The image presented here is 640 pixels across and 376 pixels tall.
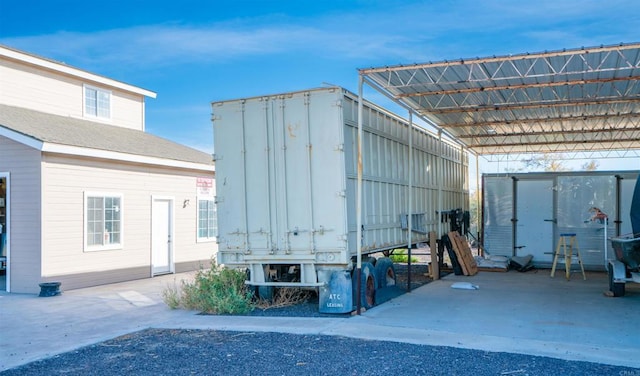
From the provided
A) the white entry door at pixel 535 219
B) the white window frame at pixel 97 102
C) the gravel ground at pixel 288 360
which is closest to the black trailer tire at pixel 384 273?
the gravel ground at pixel 288 360

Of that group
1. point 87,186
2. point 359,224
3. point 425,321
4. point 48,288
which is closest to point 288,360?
point 425,321

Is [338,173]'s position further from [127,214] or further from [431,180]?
[127,214]

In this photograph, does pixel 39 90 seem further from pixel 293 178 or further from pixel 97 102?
pixel 293 178

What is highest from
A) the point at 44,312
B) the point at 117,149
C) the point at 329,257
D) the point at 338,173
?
the point at 117,149

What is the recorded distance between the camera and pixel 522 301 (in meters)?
11.4

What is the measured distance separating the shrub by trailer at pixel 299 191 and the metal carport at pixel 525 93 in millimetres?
670

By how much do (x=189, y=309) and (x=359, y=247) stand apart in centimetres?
350

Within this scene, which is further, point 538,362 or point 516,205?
point 516,205

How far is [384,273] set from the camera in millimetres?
12164

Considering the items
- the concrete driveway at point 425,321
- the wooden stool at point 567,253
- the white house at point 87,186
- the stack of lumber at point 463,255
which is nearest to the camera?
the concrete driveway at point 425,321

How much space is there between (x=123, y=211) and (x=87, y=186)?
52.4 inches

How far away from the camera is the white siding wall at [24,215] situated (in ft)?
43.4

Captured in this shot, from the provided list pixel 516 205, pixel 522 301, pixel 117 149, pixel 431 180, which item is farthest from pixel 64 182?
pixel 516 205

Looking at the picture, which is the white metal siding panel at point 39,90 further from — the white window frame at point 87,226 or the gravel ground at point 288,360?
the gravel ground at point 288,360
